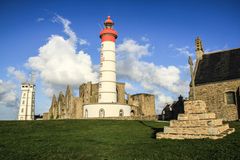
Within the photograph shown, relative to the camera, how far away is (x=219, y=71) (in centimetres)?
2511

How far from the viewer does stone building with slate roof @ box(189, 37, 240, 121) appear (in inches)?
910

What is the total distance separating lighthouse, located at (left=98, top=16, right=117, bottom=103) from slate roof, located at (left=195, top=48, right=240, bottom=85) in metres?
10.8

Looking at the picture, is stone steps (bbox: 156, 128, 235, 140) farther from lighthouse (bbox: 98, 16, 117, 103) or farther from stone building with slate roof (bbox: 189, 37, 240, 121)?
lighthouse (bbox: 98, 16, 117, 103)

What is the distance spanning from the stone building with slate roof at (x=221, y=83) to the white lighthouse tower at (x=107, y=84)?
31.6 feet

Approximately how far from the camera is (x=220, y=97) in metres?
23.8

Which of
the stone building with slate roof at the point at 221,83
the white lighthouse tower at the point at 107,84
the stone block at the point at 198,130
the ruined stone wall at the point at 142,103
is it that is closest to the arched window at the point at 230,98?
the stone building with slate roof at the point at 221,83

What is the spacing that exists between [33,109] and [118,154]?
173 feet

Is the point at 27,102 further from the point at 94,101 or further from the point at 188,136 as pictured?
the point at 188,136

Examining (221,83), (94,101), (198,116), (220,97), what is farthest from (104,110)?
(198,116)

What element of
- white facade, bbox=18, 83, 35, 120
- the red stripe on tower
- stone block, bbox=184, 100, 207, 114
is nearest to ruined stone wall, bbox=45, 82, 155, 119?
the red stripe on tower

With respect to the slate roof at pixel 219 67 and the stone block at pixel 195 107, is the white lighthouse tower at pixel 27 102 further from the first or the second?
the stone block at pixel 195 107

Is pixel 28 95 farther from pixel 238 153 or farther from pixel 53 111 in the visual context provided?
pixel 238 153

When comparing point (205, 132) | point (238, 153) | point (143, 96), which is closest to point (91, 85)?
point (143, 96)

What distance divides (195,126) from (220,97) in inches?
578
